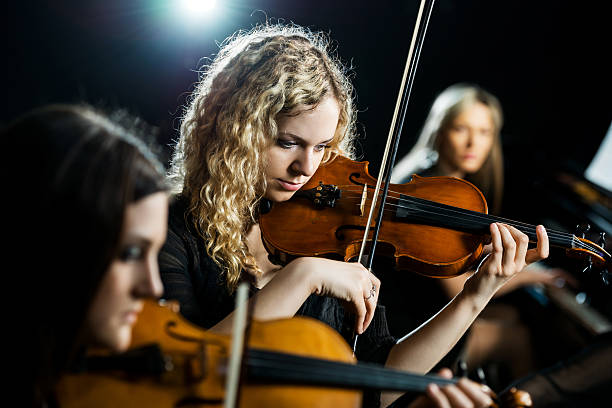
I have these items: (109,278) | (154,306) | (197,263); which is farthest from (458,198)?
(109,278)

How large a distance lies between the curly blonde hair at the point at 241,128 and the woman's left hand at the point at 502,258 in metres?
0.55

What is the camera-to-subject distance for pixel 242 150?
4.39 feet

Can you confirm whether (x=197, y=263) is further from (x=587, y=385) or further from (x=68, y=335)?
(x=587, y=385)

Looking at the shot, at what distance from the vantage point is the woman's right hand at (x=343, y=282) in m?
1.10

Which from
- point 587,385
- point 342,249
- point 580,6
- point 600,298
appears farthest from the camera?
point 580,6

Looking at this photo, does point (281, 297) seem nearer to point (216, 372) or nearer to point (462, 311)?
point (216, 372)

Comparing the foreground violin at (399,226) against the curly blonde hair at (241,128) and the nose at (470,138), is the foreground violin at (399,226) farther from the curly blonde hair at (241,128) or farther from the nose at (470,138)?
the nose at (470,138)

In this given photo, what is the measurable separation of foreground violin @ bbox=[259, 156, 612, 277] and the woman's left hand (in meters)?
0.05

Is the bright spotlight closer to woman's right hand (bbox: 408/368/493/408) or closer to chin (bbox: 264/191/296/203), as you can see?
chin (bbox: 264/191/296/203)

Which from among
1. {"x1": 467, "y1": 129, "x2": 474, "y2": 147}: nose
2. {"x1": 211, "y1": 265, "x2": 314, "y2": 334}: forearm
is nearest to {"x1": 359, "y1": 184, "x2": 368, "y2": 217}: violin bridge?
{"x1": 211, "y1": 265, "x2": 314, "y2": 334}: forearm

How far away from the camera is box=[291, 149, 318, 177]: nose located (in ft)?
4.35

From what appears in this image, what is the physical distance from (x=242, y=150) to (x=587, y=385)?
1400 millimetres

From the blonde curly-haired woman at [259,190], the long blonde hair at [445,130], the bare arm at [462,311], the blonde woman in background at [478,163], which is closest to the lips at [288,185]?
the blonde curly-haired woman at [259,190]

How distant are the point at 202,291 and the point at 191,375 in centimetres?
63
